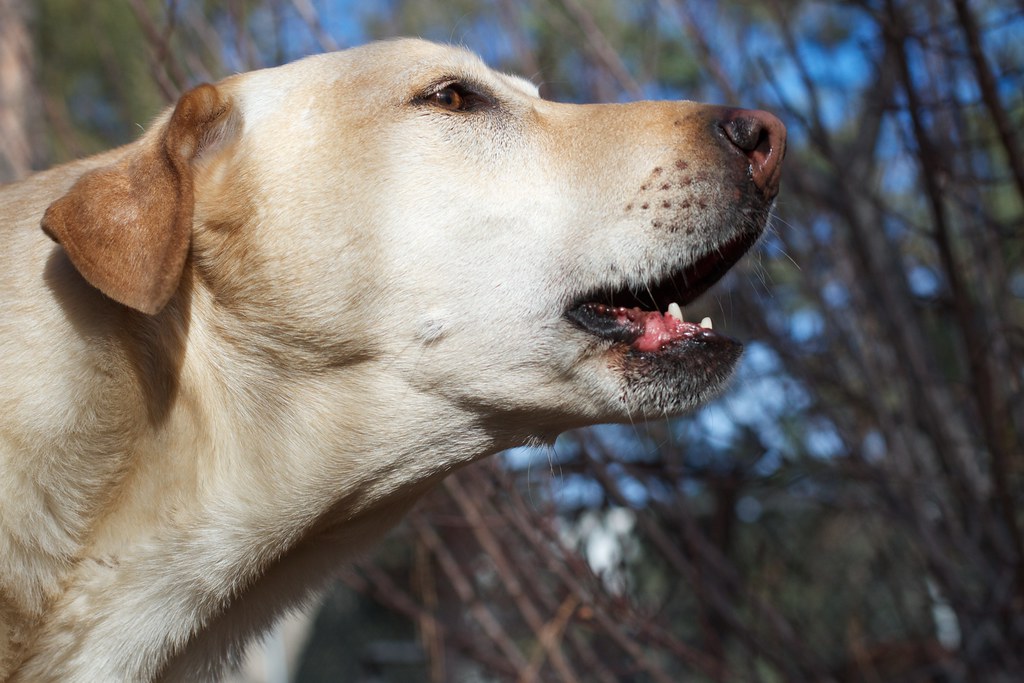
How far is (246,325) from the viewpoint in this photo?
220 cm

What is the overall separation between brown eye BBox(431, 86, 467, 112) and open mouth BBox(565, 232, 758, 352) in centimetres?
55

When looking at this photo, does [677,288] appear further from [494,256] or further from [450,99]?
[450,99]

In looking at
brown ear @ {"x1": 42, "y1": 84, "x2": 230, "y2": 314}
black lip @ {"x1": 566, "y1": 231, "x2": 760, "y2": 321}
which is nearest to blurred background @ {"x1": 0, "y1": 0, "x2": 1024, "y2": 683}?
black lip @ {"x1": 566, "y1": 231, "x2": 760, "y2": 321}

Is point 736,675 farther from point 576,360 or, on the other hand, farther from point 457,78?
point 457,78

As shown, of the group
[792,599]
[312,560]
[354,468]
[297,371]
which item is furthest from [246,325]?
[792,599]

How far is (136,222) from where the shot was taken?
2004mm

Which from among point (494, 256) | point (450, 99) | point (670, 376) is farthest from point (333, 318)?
point (670, 376)

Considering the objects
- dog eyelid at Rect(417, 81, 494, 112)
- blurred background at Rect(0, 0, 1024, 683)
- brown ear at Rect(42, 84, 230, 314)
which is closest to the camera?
brown ear at Rect(42, 84, 230, 314)

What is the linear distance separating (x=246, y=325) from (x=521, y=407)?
1.97 ft

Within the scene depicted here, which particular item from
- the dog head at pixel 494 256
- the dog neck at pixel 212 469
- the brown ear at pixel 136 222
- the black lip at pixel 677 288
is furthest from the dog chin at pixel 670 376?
the brown ear at pixel 136 222

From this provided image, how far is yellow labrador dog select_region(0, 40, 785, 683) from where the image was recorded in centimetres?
206

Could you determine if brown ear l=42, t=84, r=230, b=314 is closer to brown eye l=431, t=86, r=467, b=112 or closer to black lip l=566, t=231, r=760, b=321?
brown eye l=431, t=86, r=467, b=112

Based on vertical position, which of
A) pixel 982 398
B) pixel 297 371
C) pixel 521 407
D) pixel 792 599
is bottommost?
pixel 792 599

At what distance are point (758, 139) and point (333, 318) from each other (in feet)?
3.15
